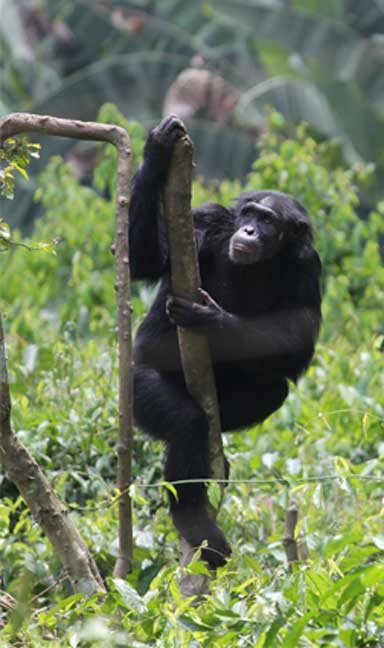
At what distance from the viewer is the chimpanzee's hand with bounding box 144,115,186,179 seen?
457cm

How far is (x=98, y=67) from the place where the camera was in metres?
23.2

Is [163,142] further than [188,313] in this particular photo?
No

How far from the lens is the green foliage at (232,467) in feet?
11.6

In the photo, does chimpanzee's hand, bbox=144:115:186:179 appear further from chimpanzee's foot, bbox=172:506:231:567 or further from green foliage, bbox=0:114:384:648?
chimpanzee's foot, bbox=172:506:231:567

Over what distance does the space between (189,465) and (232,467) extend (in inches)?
55.6

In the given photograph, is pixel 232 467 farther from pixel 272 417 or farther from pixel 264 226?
pixel 264 226

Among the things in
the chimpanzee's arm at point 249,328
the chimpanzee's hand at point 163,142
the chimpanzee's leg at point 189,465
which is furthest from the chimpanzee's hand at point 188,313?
the chimpanzee's hand at point 163,142

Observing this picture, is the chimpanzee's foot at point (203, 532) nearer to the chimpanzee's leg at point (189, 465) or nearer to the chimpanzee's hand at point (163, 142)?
the chimpanzee's leg at point (189, 465)

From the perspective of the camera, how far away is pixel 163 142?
4.60 metres

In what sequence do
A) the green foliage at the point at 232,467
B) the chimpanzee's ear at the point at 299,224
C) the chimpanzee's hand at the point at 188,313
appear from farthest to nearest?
the chimpanzee's ear at the point at 299,224 < the chimpanzee's hand at the point at 188,313 < the green foliage at the point at 232,467

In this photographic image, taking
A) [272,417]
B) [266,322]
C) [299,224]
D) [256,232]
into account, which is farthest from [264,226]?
[272,417]

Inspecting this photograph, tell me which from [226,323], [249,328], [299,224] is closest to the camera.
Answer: [226,323]

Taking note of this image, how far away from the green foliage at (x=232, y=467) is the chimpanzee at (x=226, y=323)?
0.25 m

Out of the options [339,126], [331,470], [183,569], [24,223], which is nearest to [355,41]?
[339,126]
